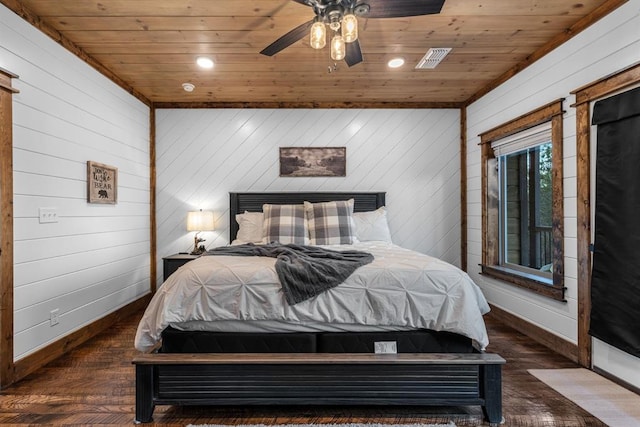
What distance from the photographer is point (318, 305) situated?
6.31 ft

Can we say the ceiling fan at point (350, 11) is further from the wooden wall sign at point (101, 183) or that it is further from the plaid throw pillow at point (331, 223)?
the wooden wall sign at point (101, 183)

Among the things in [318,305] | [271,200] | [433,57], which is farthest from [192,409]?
[433,57]

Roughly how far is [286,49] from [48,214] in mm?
2272

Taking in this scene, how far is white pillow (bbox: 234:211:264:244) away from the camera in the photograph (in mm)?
3660

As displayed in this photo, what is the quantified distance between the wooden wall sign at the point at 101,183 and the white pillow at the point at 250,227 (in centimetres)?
128

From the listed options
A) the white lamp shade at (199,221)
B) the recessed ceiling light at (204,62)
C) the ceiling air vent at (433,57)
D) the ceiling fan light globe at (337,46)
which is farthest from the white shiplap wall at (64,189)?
the ceiling air vent at (433,57)

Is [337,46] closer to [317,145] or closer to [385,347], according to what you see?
[385,347]

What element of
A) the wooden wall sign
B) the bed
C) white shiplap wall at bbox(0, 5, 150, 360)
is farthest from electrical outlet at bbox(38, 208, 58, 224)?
the bed

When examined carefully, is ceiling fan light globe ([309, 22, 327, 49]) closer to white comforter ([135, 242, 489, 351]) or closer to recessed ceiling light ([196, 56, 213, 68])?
white comforter ([135, 242, 489, 351])

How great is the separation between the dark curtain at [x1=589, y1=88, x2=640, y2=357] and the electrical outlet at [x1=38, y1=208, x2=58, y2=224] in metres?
3.94

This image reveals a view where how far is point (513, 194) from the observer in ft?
11.8

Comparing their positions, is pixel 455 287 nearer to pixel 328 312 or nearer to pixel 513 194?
pixel 328 312

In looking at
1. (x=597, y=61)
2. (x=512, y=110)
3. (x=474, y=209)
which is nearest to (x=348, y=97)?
(x=512, y=110)

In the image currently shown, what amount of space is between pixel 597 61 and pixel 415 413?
2.64 meters
